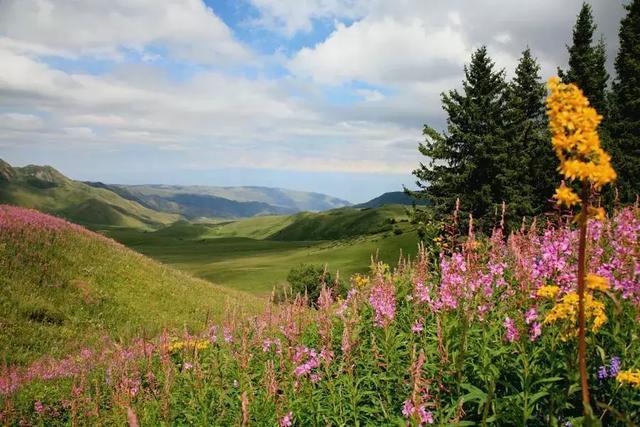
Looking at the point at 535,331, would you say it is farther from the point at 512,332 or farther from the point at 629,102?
the point at 629,102

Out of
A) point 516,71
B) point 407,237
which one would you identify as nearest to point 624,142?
point 516,71

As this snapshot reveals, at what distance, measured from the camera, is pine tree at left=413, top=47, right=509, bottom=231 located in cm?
4278

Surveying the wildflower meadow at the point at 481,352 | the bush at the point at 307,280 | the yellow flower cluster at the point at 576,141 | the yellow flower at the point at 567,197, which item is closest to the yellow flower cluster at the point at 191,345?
the wildflower meadow at the point at 481,352

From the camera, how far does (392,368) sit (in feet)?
20.7

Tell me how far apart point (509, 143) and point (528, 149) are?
20.8 feet

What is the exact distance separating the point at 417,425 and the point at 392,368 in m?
2.50

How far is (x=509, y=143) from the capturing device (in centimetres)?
4316

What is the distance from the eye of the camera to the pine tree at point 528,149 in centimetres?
4303

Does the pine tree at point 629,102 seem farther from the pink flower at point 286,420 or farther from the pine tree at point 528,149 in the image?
the pink flower at point 286,420

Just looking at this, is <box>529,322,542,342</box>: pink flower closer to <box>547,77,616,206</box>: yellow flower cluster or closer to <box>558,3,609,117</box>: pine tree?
<box>547,77,616,206</box>: yellow flower cluster

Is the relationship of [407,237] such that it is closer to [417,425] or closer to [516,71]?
[516,71]

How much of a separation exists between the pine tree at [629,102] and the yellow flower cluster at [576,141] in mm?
52182

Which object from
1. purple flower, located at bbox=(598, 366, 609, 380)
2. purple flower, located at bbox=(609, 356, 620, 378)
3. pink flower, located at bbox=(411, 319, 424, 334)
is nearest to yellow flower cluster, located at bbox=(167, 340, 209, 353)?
pink flower, located at bbox=(411, 319, 424, 334)

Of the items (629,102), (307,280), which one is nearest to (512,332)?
(307,280)
